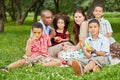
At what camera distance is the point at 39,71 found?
8422mm

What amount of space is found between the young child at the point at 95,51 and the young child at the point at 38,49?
29.2 inches

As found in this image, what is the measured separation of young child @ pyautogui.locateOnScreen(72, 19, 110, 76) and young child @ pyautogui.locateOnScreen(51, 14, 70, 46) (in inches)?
28.2

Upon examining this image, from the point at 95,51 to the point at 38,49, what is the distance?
131cm

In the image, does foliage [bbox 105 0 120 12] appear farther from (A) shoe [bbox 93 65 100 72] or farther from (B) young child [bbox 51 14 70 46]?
(A) shoe [bbox 93 65 100 72]

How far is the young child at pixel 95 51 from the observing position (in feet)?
28.0

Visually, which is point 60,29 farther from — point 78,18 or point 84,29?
point 84,29

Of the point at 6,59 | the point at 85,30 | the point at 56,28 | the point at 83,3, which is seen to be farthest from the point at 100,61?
the point at 83,3

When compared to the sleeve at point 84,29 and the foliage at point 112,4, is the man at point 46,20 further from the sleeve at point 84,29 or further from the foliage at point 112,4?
the foliage at point 112,4

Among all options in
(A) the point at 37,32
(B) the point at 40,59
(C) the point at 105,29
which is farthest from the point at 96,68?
(C) the point at 105,29

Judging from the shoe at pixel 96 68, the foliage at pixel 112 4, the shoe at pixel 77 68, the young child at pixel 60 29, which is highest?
the young child at pixel 60 29

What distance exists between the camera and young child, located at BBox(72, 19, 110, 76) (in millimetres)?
8523

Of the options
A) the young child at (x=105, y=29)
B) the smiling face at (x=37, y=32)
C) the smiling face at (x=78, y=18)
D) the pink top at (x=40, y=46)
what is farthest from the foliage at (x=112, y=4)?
the smiling face at (x=37, y=32)

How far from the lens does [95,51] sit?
29.5ft

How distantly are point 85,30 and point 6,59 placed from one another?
223 centimetres
